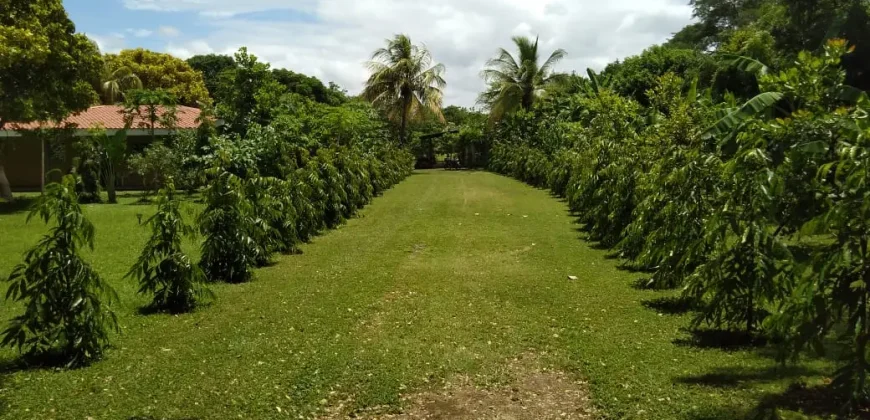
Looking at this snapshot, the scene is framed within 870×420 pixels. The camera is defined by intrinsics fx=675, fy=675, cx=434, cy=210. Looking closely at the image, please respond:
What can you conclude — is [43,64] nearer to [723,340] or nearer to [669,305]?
[669,305]

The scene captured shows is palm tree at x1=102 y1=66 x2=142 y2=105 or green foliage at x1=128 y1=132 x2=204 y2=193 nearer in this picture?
green foliage at x1=128 y1=132 x2=204 y2=193

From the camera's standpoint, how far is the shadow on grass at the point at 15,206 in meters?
18.9

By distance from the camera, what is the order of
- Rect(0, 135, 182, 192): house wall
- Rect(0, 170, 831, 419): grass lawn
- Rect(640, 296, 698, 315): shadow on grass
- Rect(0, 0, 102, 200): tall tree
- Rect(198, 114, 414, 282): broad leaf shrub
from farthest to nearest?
Rect(0, 135, 182, 192): house wall → Rect(0, 0, 102, 200): tall tree → Rect(198, 114, 414, 282): broad leaf shrub → Rect(640, 296, 698, 315): shadow on grass → Rect(0, 170, 831, 419): grass lawn

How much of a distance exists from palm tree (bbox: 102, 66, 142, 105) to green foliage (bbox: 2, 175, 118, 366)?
37.0m

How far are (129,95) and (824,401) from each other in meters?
24.6

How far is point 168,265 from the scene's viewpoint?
7.57 meters

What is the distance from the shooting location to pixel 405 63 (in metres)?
40.2

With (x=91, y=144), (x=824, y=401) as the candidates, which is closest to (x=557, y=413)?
(x=824, y=401)

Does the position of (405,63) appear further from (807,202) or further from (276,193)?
(807,202)

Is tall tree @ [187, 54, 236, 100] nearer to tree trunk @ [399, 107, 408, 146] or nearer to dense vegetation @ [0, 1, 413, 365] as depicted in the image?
tree trunk @ [399, 107, 408, 146]

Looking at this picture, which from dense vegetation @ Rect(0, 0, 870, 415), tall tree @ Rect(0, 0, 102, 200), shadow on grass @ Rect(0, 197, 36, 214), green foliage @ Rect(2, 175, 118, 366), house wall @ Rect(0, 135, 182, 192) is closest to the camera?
dense vegetation @ Rect(0, 0, 870, 415)

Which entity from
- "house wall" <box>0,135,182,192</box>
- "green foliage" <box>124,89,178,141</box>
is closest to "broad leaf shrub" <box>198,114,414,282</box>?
"green foliage" <box>124,89,178,141</box>

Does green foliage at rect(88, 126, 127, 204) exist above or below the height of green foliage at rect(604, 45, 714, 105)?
below

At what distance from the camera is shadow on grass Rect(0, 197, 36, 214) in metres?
18.9
